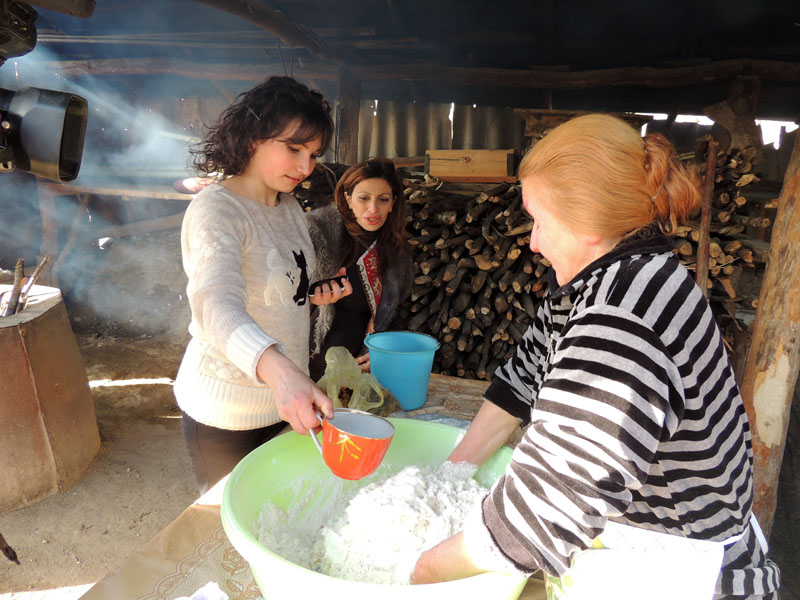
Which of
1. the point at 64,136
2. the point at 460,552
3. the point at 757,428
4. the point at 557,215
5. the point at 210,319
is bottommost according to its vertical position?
the point at 757,428

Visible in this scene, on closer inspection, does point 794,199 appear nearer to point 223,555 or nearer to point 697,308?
point 697,308

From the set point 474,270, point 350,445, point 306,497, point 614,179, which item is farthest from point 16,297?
point 614,179

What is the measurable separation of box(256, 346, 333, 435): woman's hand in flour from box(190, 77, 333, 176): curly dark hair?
801 mm

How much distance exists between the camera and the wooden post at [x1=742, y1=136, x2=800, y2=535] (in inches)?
109

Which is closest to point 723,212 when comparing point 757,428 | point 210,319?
point 757,428

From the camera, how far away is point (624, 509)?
32.2 inches

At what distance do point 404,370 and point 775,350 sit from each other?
210 cm

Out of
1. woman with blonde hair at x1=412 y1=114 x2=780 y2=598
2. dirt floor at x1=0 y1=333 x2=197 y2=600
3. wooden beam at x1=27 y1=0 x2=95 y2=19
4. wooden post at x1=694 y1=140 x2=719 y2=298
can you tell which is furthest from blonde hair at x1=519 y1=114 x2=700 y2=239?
dirt floor at x1=0 y1=333 x2=197 y2=600

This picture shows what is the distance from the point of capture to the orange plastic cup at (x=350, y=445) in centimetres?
112

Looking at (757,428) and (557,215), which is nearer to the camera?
(557,215)

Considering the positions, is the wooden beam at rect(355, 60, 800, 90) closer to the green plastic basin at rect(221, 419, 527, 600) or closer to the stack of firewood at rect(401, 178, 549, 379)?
Result: the stack of firewood at rect(401, 178, 549, 379)

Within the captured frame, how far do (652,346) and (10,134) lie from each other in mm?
1872

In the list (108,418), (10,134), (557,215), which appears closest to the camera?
(557,215)

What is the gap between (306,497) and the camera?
1.30 metres
